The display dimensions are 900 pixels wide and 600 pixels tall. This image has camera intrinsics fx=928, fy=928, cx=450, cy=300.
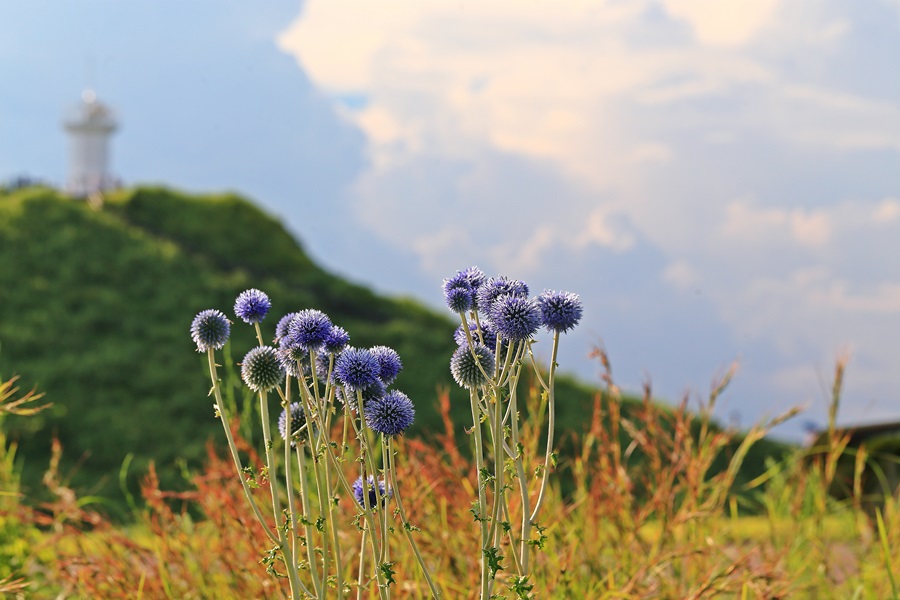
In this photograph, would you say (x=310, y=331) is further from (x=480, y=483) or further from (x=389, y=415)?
(x=480, y=483)

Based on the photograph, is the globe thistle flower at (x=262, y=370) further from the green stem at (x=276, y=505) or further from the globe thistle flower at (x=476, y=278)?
the globe thistle flower at (x=476, y=278)

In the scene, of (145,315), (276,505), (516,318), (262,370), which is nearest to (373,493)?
(276,505)

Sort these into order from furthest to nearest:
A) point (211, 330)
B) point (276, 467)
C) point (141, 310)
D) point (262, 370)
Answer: point (141, 310), point (276, 467), point (211, 330), point (262, 370)

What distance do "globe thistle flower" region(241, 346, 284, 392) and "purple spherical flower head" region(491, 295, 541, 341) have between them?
24.0 inches

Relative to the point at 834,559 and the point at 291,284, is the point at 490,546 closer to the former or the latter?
the point at 834,559

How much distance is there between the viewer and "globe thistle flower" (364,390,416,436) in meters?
2.33

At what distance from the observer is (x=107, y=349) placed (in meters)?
17.0

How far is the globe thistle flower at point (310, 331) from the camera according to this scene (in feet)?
7.43

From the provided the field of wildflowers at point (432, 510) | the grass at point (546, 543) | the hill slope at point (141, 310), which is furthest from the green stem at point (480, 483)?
the hill slope at point (141, 310)

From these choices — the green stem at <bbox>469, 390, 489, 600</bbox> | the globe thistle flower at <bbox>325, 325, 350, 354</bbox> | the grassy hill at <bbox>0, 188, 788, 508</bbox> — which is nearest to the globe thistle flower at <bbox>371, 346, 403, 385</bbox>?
the globe thistle flower at <bbox>325, 325, 350, 354</bbox>

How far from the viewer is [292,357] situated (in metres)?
2.29

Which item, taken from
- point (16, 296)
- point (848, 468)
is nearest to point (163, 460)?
point (16, 296)

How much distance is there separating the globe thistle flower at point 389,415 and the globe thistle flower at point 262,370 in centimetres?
28

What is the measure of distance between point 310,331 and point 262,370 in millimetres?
244
